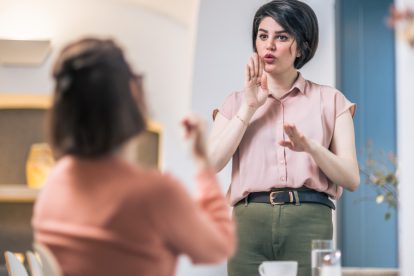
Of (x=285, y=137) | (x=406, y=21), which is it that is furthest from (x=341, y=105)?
(x=406, y=21)

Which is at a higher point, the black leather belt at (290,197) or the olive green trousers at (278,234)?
the black leather belt at (290,197)

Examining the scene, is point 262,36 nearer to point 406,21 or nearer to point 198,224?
point 198,224

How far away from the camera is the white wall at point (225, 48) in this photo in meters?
3.09

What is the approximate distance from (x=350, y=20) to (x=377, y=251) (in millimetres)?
1143

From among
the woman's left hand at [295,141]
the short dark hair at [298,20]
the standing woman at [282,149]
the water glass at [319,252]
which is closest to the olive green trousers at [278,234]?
the standing woman at [282,149]

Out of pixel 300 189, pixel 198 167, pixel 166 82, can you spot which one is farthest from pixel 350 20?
pixel 198 167

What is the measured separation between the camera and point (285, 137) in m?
2.03

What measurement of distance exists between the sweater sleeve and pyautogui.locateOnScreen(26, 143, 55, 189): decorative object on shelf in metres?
4.48

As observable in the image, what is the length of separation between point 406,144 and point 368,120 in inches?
96.1

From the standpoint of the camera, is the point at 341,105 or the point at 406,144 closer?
the point at 406,144

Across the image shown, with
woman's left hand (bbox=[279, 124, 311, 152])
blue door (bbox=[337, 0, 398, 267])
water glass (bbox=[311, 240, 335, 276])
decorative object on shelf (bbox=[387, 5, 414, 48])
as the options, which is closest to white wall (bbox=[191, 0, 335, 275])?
blue door (bbox=[337, 0, 398, 267])

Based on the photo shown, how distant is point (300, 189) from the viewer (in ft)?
6.49

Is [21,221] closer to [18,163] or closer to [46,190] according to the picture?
[18,163]

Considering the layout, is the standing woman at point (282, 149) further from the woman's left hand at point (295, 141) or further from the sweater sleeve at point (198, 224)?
the sweater sleeve at point (198, 224)
